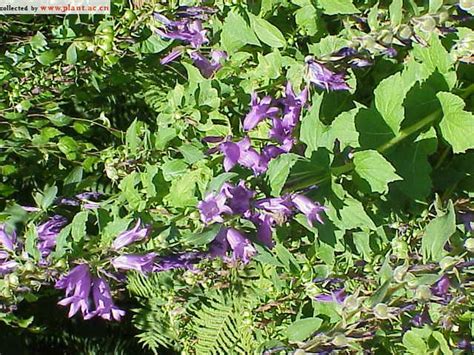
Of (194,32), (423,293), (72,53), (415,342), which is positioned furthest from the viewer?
(72,53)

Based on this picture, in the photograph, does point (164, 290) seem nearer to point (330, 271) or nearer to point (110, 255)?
point (330, 271)

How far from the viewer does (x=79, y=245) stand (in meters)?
1.25

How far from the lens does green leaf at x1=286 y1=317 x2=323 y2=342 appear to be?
129 cm

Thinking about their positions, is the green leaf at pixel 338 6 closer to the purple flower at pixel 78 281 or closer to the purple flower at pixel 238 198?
the purple flower at pixel 238 198

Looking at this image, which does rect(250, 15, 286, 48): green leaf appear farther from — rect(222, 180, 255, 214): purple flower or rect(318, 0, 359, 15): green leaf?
rect(222, 180, 255, 214): purple flower

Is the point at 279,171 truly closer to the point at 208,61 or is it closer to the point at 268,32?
the point at 268,32

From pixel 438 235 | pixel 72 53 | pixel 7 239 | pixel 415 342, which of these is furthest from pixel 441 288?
pixel 72 53

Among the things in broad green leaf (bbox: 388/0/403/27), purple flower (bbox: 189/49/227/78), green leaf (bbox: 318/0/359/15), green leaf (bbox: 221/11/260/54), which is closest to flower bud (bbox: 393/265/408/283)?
broad green leaf (bbox: 388/0/403/27)

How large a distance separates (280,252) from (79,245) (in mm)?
417

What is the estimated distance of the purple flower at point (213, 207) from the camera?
1.08 metres

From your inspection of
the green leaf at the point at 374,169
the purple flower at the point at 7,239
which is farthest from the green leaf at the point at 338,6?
the purple flower at the point at 7,239

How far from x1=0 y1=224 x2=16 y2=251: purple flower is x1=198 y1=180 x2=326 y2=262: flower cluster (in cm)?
38

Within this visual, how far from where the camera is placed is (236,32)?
1454mm

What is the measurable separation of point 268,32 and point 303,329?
22.6 inches
